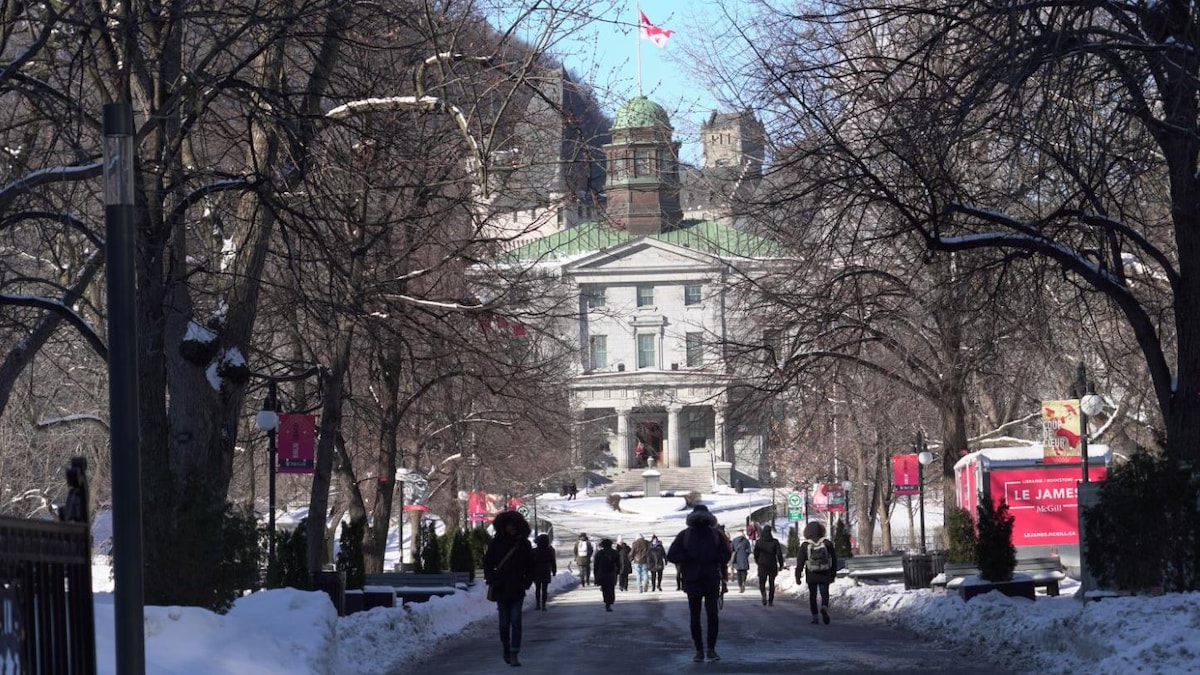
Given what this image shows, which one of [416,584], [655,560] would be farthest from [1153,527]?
[655,560]

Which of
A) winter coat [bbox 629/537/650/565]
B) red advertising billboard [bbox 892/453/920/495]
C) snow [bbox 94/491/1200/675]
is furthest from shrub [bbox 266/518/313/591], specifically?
winter coat [bbox 629/537/650/565]

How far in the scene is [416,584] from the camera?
3078 cm

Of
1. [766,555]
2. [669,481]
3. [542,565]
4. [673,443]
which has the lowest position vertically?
[669,481]

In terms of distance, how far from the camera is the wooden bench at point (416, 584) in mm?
29094

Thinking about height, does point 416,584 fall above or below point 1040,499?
below

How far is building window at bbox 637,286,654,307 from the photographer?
122m

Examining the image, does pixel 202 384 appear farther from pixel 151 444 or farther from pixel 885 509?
pixel 885 509

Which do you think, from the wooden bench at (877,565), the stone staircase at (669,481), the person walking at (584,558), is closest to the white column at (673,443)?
the stone staircase at (669,481)

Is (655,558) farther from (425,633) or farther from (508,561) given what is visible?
(508,561)

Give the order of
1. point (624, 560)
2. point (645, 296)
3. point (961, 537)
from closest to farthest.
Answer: point (961, 537)
point (624, 560)
point (645, 296)

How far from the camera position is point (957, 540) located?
2842cm

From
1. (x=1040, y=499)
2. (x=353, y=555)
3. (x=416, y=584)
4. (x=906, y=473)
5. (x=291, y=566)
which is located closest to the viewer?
(x=291, y=566)

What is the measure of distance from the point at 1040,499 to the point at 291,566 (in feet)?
55.2

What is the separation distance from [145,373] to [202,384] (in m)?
0.62
